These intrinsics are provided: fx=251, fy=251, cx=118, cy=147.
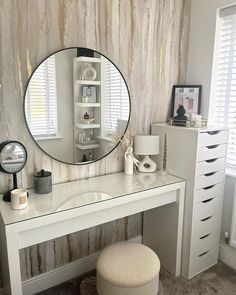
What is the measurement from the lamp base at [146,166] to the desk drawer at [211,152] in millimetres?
405

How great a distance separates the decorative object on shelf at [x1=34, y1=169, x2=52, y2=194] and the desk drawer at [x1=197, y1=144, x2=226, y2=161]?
1.03 metres

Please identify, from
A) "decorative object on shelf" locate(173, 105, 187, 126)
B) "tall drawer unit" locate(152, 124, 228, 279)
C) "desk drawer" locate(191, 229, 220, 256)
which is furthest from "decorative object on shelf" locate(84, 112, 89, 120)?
"desk drawer" locate(191, 229, 220, 256)

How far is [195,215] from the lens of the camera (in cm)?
186

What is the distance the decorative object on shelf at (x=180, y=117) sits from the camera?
2000 millimetres

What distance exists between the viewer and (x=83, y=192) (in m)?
1.62

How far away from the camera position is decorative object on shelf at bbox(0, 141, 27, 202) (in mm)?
1441

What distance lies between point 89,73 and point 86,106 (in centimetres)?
23

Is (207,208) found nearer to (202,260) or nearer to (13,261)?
(202,260)

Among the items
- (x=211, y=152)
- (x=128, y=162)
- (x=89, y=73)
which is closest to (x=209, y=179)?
(x=211, y=152)

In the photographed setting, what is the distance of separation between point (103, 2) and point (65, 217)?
1467mm

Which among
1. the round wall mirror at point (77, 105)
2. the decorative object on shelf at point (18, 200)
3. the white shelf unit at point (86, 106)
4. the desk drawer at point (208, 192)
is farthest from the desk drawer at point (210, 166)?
the decorative object on shelf at point (18, 200)

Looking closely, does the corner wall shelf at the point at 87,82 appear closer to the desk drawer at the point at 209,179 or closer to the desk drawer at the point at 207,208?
the desk drawer at the point at 209,179

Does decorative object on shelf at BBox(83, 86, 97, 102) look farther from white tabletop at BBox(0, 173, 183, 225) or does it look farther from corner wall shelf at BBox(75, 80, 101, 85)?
white tabletop at BBox(0, 173, 183, 225)

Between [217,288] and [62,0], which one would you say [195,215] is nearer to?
[217,288]
